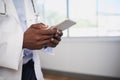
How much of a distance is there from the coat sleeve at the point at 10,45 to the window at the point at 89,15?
2.13m

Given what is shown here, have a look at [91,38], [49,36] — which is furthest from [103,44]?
[49,36]

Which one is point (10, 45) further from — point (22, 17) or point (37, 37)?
point (22, 17)

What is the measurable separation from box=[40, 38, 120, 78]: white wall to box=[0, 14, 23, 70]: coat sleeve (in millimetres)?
2225

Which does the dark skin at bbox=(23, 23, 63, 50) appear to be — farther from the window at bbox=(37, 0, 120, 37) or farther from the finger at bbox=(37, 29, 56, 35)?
the window at bbox=(37, 0, 120, 37)

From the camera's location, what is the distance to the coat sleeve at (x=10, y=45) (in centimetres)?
78

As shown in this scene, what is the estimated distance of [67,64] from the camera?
10.6ft

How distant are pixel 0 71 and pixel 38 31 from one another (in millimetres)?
270

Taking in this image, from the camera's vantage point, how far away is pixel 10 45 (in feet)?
2.59

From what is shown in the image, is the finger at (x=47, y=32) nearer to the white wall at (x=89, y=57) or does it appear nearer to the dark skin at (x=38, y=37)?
the dark skin at (x=38, y=37)

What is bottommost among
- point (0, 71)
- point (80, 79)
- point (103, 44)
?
point (80, 79)

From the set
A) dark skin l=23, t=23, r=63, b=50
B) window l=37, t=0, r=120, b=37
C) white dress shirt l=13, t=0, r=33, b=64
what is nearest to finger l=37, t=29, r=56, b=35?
dark skin l=23, t=23, r=63, b=50

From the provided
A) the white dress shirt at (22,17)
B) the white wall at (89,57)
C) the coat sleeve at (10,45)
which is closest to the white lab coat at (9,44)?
the coat sleeve at (10,45)

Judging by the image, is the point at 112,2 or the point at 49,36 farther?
the point at 112,2

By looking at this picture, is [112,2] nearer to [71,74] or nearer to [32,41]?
[71,74]
